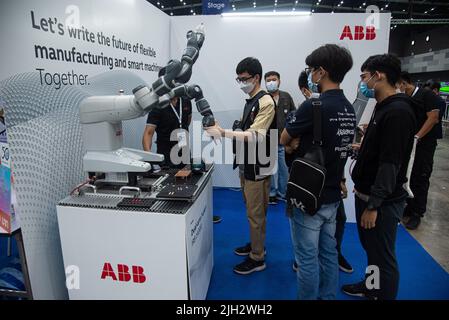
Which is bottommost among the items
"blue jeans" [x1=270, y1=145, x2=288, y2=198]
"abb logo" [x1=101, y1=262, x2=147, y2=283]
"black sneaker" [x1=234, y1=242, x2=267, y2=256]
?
"black sneaker" [x1=234, y1=242, x2=267, y2=256]

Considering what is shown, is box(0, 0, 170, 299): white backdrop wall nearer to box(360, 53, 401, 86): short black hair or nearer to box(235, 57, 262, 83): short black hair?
box(235, 57, 262, 83): short black hair

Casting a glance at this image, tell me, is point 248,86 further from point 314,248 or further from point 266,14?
point 266,14

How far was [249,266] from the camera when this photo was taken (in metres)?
2.29

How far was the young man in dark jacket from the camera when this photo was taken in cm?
141

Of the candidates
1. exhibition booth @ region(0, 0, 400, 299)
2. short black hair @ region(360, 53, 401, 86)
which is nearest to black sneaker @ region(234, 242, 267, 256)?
exhibition booth @ region(0, 0, 400, 299)

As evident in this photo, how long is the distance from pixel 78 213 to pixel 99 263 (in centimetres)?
27

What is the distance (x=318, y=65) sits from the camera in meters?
1.39

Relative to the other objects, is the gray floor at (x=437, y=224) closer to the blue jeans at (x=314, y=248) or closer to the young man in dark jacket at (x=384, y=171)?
the young man in dark jacket at (x=384, y=171)

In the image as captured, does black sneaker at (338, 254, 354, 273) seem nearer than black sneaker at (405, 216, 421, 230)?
Yes

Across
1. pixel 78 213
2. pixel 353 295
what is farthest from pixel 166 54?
pixel 353 295

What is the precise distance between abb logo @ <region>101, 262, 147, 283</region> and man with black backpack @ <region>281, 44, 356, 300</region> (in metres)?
0.81

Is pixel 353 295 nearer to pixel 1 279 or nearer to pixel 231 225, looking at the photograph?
pixel 231 225

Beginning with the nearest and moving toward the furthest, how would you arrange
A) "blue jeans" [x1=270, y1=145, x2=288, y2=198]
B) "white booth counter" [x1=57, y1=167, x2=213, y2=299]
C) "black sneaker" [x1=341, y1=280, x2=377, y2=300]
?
"white booth counter" [x1=57, y1=167, x2=213, y2=299] < "black sneaker" [x1=341, y1=280, x2=377, y2=300] < "blue jeans" [x1=270, y1=145, x2=288, y2=198]

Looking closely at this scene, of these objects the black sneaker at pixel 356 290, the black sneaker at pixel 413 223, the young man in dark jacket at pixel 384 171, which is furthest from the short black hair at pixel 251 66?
the black sneaker at pixel 413 223
